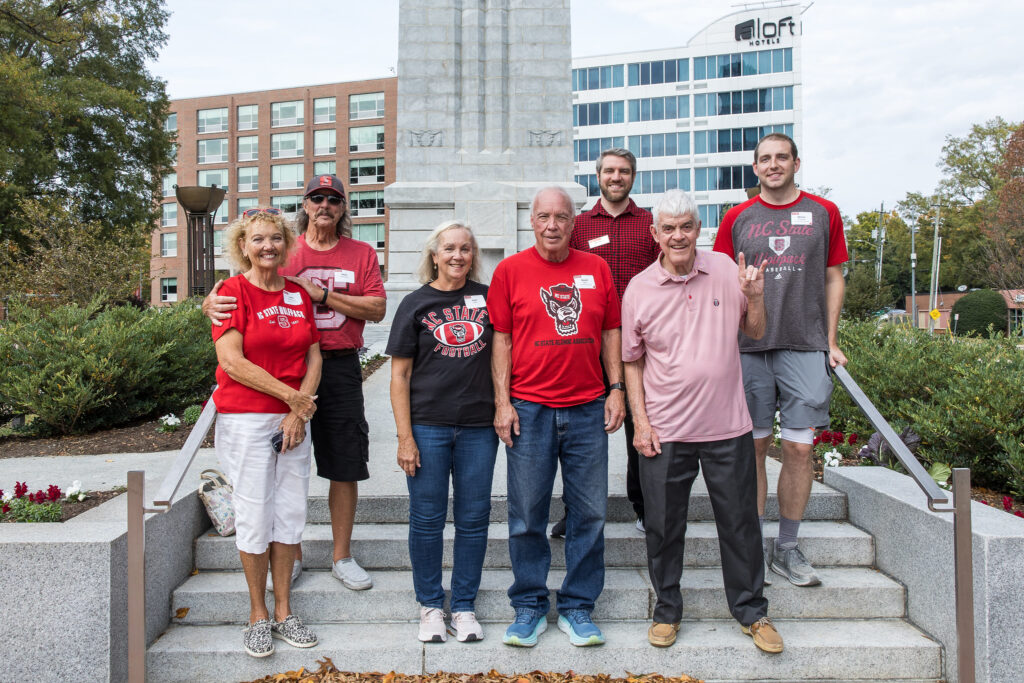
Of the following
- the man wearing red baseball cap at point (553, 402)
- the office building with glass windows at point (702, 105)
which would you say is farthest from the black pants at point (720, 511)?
the office building with glass windows at point (702, 105)

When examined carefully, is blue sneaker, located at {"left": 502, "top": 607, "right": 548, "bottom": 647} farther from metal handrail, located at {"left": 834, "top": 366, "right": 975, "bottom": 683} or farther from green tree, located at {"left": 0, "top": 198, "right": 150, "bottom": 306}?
green tree, located at {"left": 0, "top": 198, "right": 150, "bottom": 306}

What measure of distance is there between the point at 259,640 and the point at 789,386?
9.55 feet

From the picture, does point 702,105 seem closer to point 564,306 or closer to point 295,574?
point 564,306

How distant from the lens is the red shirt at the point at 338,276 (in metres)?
3.57

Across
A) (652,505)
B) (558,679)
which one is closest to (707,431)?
(652,505)

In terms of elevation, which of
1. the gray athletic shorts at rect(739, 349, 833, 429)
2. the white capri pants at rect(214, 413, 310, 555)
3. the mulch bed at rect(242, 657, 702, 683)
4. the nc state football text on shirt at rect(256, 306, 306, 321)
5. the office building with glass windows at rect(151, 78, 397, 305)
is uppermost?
the office building with glass windows at rect(151, 78, 397, 305)

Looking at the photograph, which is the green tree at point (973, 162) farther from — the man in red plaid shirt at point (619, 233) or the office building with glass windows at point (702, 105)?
the man in red plaid shirt at point (619, 233)

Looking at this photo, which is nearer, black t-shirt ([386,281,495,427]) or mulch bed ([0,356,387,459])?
black t-shirt ([386,281,495,427])

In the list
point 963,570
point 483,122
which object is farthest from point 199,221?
point 963,570

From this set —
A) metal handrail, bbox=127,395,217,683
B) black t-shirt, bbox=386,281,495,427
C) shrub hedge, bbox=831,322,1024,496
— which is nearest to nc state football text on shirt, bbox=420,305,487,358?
black t-shirt, bbox=386,281,495,427

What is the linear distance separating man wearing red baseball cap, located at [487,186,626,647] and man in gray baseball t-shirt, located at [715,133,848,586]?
896 mm

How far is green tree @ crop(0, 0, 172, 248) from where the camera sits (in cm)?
1984

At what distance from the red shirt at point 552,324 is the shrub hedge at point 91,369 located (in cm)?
536

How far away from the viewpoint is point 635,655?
322 cm
